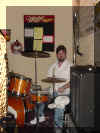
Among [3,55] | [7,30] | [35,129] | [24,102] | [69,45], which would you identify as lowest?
[35,129]

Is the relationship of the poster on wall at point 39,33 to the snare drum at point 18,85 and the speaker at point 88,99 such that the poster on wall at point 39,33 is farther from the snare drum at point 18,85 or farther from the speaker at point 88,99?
the speaker at point 88,99

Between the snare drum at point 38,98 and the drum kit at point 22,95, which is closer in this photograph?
the drum kit at point 22,95

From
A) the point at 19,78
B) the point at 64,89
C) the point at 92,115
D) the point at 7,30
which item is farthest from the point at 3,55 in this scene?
the point at 7,30

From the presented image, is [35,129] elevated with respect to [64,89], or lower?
lower

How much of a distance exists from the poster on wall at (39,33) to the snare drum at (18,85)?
4.58 ft

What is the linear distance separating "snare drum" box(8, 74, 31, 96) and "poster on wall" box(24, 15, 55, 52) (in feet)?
4.58

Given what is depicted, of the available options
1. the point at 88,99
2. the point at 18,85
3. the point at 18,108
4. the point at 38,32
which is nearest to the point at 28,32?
the point at 38,32

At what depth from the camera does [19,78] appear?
3.32m

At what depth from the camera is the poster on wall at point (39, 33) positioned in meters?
4.63

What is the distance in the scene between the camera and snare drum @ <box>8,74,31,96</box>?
10.9 feet

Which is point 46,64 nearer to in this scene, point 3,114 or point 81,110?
point 81,110

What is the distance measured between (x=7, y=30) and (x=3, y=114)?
386cm

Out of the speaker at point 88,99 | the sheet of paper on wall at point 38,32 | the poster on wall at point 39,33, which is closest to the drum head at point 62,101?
the speaker at point 88,99

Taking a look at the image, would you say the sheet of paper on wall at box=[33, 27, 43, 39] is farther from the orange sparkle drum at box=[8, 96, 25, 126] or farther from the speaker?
the speaker
